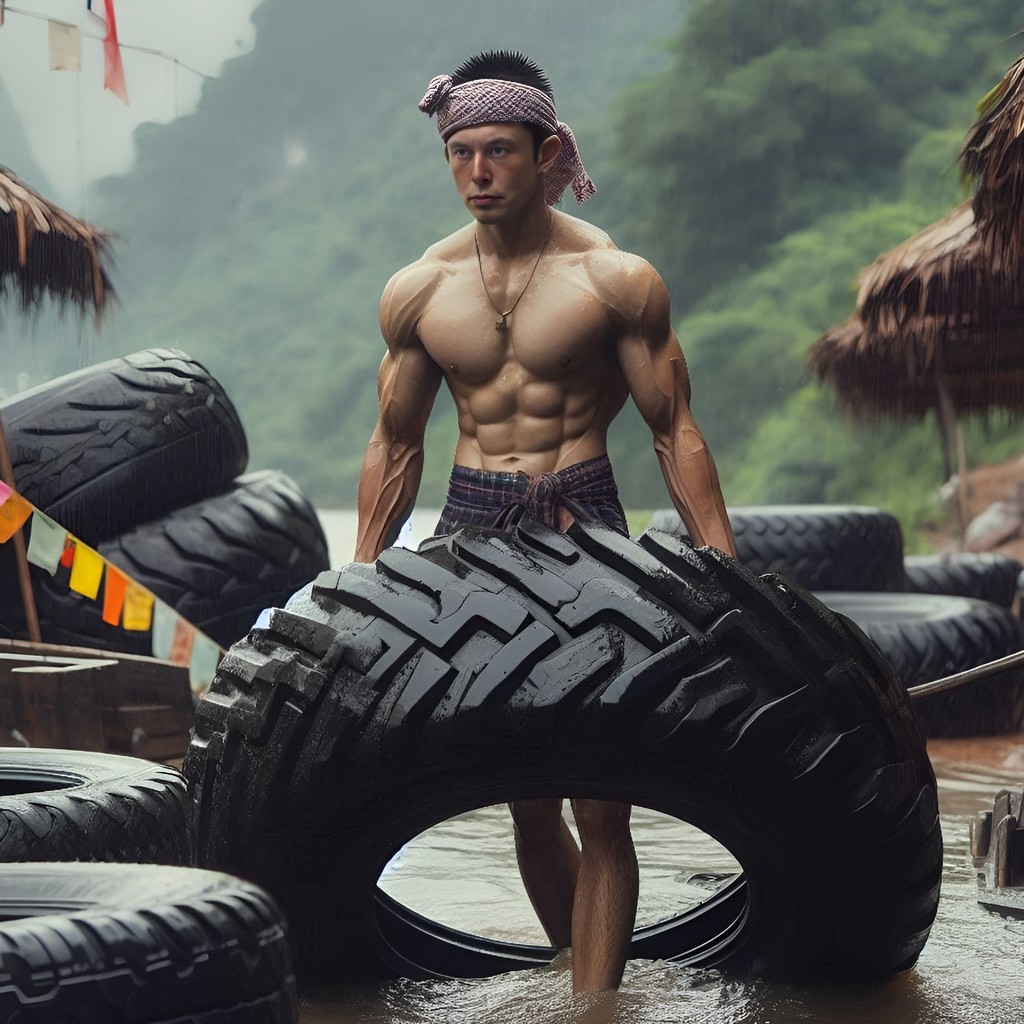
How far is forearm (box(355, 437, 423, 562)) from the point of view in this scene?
371 cm

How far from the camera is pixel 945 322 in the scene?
9.44 meters

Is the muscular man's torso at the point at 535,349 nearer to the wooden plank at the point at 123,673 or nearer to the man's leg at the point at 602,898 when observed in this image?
the man's leg at the point at 602,898

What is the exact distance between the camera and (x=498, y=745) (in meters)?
2.75

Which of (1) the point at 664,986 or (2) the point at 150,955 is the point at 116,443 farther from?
(2) the point at 150,955

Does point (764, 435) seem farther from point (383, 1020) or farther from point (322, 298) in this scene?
point (383, 1020)

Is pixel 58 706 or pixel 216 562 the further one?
pixel 216 562

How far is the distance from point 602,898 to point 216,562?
419 cm

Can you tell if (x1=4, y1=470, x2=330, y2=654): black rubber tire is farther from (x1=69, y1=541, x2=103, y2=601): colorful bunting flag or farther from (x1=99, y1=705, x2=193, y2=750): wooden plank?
(x1=99, y1=705, x2=193, y2=750): wooden plank

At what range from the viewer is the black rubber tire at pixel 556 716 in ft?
9.00

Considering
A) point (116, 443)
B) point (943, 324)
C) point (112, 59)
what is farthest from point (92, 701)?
point (112, 59)

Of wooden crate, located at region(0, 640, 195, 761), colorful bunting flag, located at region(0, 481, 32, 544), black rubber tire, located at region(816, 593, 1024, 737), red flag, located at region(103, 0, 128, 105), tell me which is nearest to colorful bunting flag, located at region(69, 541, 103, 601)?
colorful bunting flag, located at region(0, 481, 32, 544)

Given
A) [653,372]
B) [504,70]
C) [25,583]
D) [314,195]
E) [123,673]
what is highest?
[314,195]

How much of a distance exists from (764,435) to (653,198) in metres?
6.57

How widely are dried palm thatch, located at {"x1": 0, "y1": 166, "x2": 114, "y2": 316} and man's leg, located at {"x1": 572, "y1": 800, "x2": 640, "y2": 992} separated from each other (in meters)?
5.56
